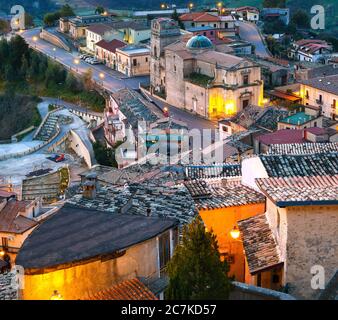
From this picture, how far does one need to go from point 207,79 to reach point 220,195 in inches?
1147

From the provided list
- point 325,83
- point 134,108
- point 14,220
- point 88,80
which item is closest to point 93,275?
point 14,220

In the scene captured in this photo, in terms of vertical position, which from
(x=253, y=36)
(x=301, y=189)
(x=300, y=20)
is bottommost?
(x=300, y=20)

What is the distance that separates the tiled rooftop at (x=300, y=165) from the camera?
13.0 m

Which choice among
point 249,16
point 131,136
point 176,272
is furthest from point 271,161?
point 249,16

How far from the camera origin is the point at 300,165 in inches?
523

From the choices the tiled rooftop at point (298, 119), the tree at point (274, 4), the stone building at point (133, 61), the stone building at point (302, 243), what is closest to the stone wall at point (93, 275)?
the stone building at point (302, 243)

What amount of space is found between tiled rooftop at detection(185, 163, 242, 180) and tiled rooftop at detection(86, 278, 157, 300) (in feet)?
30.3

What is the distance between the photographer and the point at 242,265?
522 inches

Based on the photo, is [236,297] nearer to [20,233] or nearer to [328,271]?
[328,271]

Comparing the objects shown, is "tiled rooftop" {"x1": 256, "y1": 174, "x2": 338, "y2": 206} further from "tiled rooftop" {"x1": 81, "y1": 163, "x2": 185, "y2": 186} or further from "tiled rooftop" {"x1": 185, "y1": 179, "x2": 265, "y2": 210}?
"tiled rooftop" {"x1": 81, "y1": 163, "x2": 185, "y2": 186}

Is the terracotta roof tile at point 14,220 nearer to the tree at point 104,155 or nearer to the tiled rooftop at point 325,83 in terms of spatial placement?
the tree at point 104,155

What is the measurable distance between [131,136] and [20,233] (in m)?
15.8

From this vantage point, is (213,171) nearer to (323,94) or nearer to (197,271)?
(197,271)

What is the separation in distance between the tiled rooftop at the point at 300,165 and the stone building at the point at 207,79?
27.9 metres
